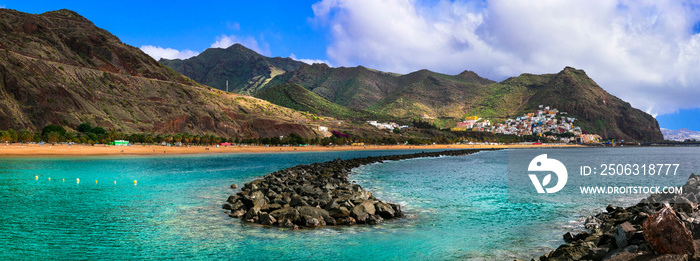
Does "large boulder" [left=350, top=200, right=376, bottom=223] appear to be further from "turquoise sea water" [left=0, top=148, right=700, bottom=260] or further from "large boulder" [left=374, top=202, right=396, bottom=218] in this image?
"turquoise sea water" [left=0, top=148, right=700, bottom=260]

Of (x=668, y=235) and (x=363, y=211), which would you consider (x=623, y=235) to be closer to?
(x=668, y=235)

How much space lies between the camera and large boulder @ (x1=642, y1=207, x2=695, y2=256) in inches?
388

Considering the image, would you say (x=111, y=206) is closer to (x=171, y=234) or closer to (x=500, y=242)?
(x=171, y=234)

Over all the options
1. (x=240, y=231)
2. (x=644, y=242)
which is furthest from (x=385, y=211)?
(x=644, y=242)

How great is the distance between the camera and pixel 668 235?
1001 centimetres

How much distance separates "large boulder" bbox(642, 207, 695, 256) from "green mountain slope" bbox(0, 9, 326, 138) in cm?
14363

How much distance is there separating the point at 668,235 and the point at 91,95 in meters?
167

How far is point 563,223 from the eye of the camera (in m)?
21.2

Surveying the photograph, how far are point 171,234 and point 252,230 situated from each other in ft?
11.1

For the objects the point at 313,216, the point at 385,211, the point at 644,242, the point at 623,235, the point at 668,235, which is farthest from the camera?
the point at 385,211

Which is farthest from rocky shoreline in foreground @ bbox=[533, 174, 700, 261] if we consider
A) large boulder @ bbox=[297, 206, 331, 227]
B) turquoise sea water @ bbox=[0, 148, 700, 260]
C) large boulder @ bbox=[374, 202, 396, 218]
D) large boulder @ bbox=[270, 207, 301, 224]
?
large boulder @ bbox=[270, 207, 301, 224]

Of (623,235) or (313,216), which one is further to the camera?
(313,216)

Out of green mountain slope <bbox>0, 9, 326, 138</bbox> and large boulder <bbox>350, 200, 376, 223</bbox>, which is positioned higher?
green mountain slope <bbox>0, 9, 326, 138</bbox>

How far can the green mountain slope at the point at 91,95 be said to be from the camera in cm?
12962
